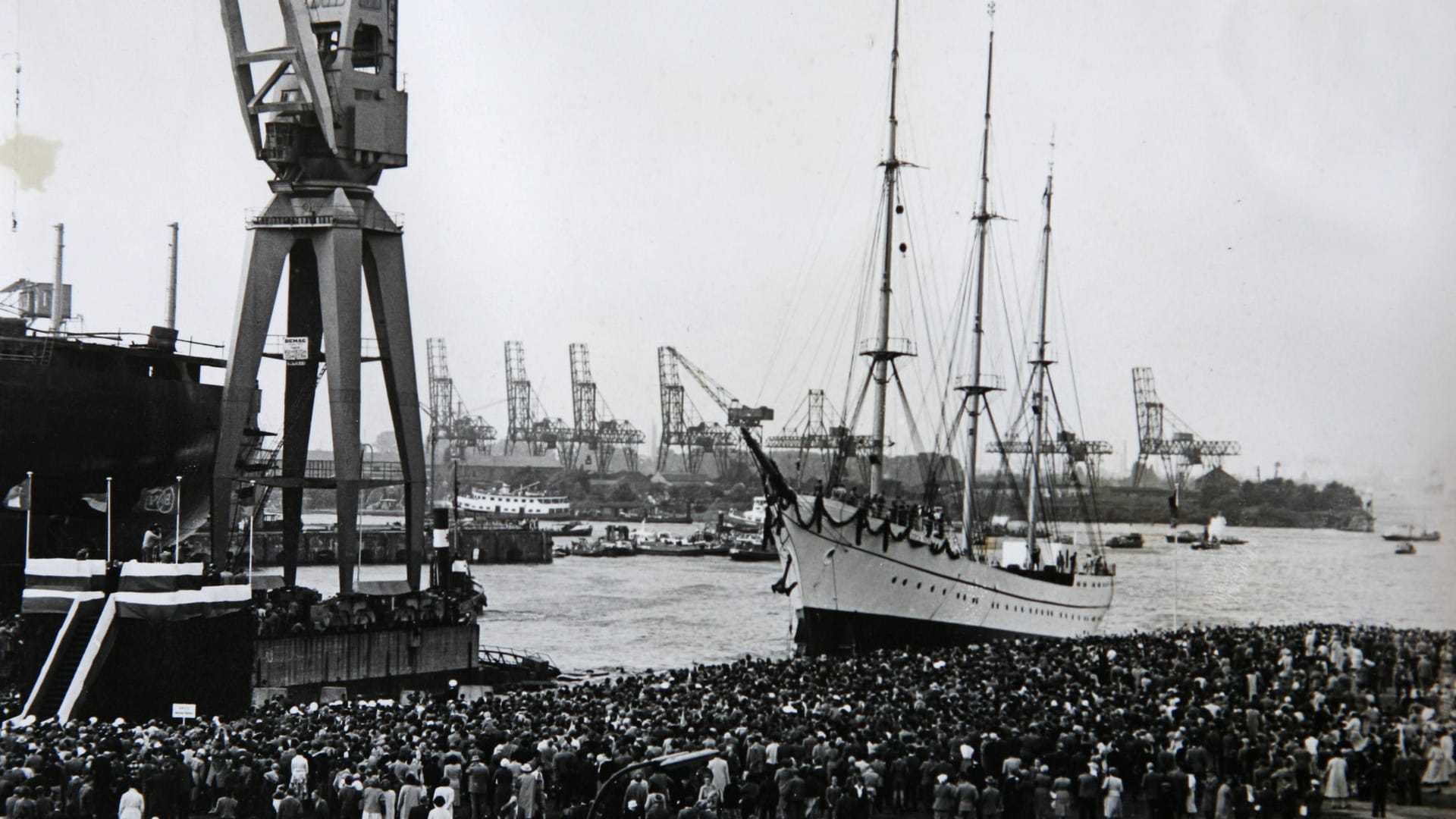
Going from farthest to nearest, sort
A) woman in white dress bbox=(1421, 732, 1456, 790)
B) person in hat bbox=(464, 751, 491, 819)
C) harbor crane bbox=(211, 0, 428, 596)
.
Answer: harbor crane bbox=(211, 0, 428, 596) → woman in white dress bbox=(1421, 732, 1456, 790) → person in hat bbox=(464, 751, 491, 819)

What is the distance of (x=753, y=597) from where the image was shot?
9588 centimetres

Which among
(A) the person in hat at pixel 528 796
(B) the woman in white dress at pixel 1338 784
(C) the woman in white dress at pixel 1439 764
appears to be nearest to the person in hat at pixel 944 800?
(A) the person in hat at pixel 528 796

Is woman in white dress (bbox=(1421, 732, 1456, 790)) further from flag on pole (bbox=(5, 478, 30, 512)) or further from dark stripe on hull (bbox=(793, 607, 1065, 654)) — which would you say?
flag on pole (bbox=(5, 478, 30, 512))

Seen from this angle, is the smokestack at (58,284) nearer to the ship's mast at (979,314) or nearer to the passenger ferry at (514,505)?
the ship's mast at (979,314)

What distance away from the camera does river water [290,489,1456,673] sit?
64312 mm

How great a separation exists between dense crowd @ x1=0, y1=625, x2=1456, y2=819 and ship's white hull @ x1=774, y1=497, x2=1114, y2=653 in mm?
20199

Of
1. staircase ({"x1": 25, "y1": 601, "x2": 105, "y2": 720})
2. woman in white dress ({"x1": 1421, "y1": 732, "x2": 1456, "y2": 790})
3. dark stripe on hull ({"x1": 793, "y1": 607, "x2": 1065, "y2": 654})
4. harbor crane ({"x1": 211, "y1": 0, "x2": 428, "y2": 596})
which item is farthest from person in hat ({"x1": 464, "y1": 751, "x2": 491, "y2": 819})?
dark stripe on hull ({"x1": 793, "y1": 607, "x2": 1065, "y2": 654})

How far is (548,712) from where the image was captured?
86.2 ft

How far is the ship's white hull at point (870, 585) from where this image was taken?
166 feet

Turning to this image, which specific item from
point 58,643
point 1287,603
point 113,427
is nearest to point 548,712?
point 58,643

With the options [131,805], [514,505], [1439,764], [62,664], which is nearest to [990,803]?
[1439,764]

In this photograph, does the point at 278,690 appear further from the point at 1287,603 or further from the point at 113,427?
the point at 1287,603

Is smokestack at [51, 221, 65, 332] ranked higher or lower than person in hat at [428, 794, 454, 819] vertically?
higher

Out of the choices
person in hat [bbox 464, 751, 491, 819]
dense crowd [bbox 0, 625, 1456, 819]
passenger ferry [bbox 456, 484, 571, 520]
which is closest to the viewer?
dense crowd [bbox 0, 625, 1456, 819]
